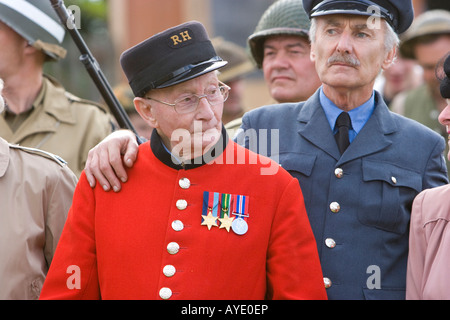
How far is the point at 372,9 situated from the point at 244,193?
1.07 meters

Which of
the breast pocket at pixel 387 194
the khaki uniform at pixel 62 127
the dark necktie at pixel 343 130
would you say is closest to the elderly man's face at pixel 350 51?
the dark necktie at pixel 343 130

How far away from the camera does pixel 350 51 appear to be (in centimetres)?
341

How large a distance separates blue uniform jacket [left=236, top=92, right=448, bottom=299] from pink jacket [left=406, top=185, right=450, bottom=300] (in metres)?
0.08

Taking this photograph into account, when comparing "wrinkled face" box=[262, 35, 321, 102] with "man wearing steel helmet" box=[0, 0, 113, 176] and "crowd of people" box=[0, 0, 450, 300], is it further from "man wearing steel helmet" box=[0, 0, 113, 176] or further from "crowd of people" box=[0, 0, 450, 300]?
"man wearing steel helmet" box=[0, 0, 113, 176]

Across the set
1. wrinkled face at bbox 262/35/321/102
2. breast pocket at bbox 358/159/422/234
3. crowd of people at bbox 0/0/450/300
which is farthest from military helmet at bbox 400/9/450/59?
breast pocket at bbox 358/159/422/234

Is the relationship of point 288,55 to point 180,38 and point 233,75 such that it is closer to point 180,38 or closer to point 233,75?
point 180,38

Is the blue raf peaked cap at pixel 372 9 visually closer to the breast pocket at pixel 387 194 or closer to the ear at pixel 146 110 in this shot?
the breast pocket at pixel 387 194

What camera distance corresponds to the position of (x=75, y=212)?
3.10 m

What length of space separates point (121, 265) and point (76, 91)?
45.2ft

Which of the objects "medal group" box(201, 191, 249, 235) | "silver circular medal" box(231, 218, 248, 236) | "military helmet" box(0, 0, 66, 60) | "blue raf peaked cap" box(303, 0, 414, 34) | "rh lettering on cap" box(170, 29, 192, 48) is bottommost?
"silver circular medal" box(231, 218, 248, 236)

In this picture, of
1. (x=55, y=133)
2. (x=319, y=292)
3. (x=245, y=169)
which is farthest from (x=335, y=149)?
(x=55, y=133)

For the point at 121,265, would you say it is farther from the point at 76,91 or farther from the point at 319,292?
the point at 76,91

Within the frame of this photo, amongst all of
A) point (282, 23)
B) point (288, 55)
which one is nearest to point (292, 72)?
point (288, 55)

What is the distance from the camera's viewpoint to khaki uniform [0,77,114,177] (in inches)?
180
